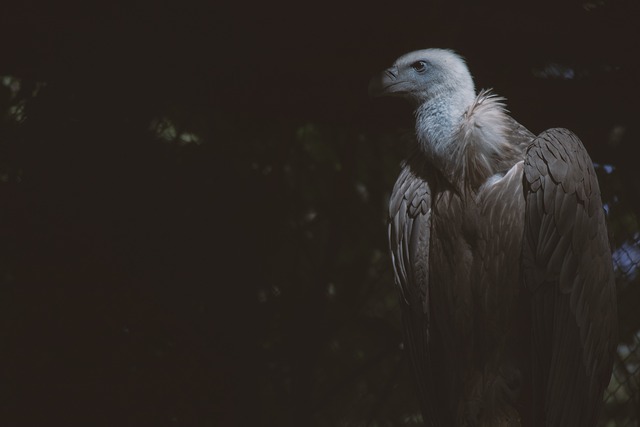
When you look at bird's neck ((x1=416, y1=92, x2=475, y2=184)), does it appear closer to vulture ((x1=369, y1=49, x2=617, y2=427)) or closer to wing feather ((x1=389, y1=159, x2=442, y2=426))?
vulture ((x1=369, y1=49, x2=617, y2=427))

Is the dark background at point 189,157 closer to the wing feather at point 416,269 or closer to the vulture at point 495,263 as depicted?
the vulture at point 495,263

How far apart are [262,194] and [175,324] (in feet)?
1.98

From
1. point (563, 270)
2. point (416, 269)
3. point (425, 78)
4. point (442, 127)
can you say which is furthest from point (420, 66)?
point (563, 270)

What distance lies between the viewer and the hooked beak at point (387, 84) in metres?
2.87

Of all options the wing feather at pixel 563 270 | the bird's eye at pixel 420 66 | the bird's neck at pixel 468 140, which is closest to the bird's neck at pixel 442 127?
the bird's neck at pixel 468 140

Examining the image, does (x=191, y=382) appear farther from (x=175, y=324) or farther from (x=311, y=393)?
(x=311, y=393)

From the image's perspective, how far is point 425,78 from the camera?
2.89m

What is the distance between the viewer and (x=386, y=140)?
3.86m

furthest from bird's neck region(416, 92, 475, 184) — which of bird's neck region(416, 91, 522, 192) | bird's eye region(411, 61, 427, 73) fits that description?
bird's eye region(411, 61, 427, 73)

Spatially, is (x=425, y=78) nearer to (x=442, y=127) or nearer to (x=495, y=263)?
(x=442, y=127)

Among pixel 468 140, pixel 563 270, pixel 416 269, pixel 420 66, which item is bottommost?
pixel 416 269

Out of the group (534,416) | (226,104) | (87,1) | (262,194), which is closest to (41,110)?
(87,1)

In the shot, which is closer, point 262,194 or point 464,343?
point 464,343

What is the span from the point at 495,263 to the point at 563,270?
21 centimetres
